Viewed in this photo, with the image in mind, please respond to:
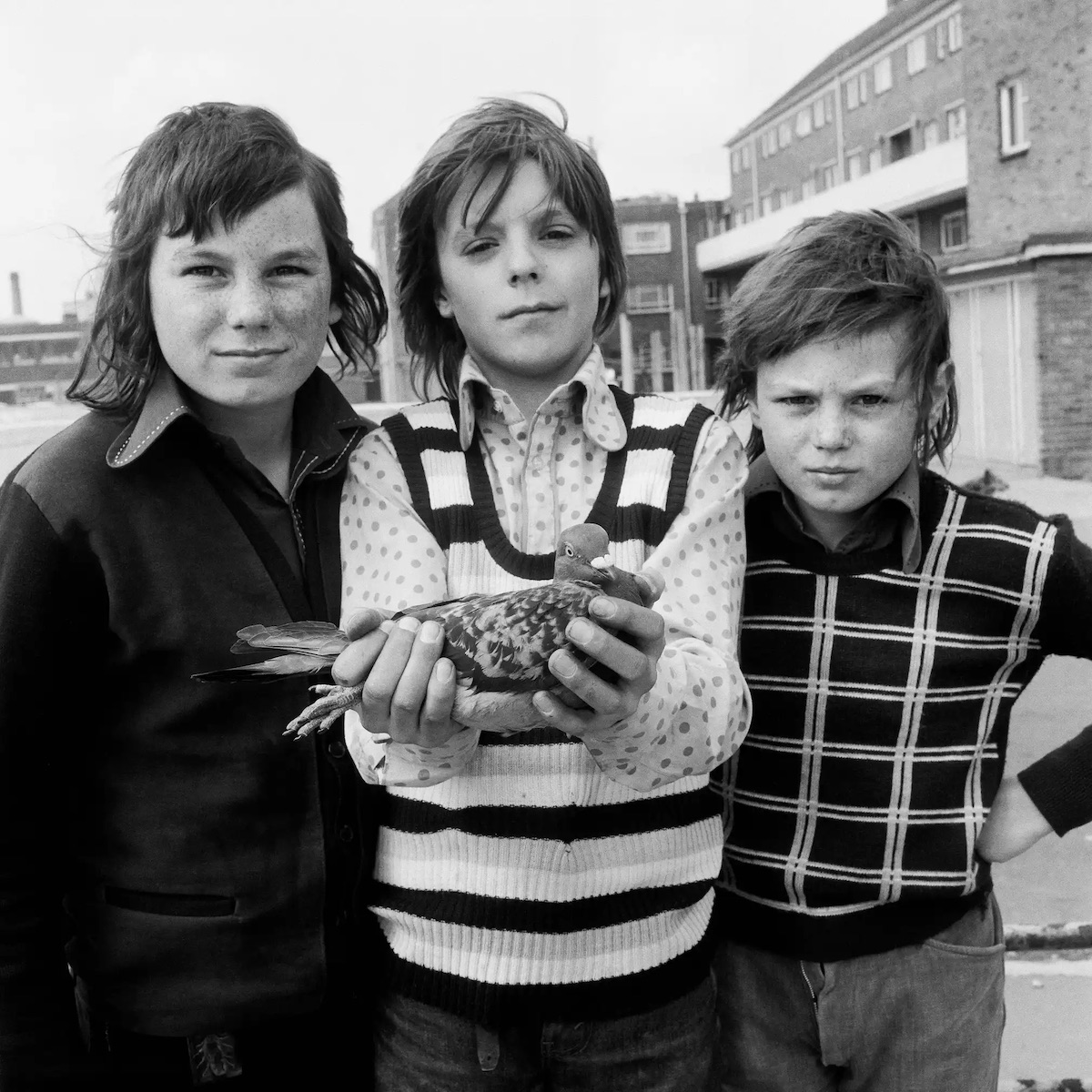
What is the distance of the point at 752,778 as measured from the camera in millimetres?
1699

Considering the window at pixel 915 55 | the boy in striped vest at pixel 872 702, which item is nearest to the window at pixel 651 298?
the window at pixel 915 55

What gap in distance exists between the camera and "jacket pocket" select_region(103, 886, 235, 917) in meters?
1.45

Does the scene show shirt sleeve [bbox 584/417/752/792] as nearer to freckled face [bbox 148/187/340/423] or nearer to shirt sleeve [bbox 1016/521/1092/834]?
shirt sleeve [bbox 1016/521/1092/834]

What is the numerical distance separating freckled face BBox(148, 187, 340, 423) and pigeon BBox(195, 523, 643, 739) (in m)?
0.46

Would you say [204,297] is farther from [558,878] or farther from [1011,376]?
[1011,376]

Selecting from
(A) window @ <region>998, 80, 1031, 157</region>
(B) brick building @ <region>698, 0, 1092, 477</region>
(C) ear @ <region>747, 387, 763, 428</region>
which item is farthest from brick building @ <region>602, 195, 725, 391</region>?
(C) ear @ <region>747, 387, 763, 428</region>

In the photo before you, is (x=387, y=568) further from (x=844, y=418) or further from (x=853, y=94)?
(x=853, y=94)

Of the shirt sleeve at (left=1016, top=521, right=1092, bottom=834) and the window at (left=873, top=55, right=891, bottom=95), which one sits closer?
the shirt sleeve at (left=1016, top=521, right=1092, bottom=834)

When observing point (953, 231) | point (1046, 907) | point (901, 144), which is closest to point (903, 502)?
point (1046, 907)

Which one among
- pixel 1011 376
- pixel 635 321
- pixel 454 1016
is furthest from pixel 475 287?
pixel 635 321

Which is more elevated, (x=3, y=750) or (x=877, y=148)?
(x=877, y=148)

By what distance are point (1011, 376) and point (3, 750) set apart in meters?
13.8

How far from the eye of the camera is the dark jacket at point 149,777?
1431mm

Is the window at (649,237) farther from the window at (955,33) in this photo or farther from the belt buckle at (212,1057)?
the belt buckle at (212,1057)
